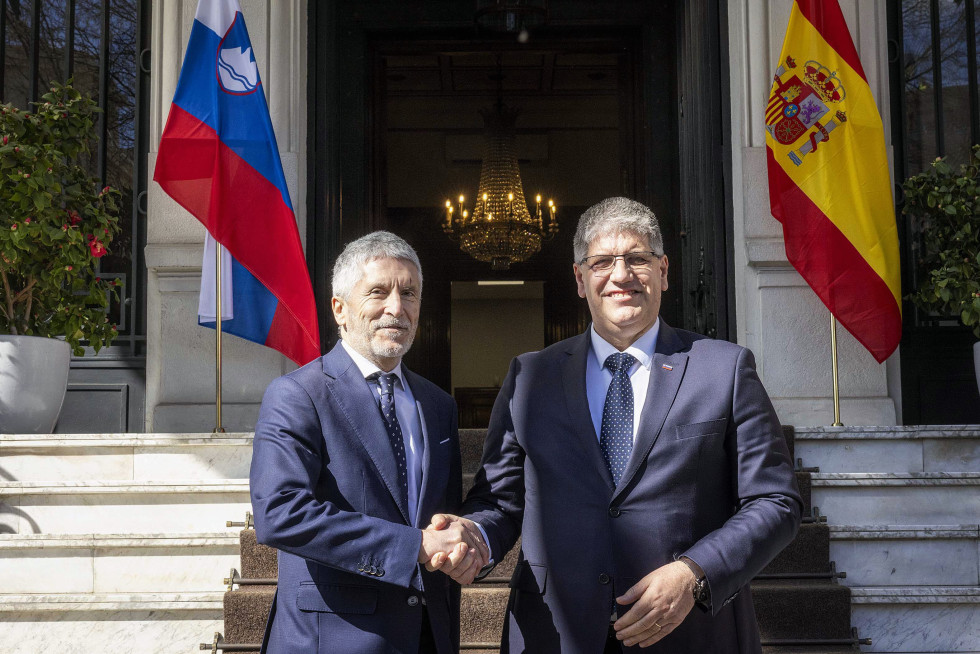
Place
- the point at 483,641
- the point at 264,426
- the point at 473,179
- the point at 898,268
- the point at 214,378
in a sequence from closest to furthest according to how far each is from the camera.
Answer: the point at 264,426
the point at 483,641
the point at 898,268
the point at 214,378
the point at 473,179

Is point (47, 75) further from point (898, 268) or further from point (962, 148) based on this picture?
point (962, 148)

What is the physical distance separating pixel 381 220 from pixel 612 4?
89.1 inches

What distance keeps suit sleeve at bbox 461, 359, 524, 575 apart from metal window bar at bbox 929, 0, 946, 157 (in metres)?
4.47

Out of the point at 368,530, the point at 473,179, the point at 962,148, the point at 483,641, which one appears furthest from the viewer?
the point at 473,179

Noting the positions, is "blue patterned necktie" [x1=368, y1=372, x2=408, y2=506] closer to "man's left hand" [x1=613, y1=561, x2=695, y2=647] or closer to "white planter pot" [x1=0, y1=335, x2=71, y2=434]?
"man's left hand" [x1=613, y1=561, x2=695, y2=647]

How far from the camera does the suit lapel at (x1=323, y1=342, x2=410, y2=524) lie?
2.24m

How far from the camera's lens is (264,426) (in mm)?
2252

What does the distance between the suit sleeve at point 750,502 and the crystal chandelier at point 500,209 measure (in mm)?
7016

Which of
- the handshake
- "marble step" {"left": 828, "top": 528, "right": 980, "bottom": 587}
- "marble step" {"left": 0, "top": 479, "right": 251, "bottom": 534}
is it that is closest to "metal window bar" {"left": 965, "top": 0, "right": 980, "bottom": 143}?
"marble step" {"left": 828, "top": 528, "right": 980, "bottom": 587}

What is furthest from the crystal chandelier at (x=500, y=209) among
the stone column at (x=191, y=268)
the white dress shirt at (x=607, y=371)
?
the white dress shirt at (x=607, y=371)

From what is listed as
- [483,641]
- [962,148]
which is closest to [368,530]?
[483,641]

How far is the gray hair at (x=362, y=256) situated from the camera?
2.37 meters

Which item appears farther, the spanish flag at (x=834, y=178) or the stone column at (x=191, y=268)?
the stone column at (x=191, y=268)

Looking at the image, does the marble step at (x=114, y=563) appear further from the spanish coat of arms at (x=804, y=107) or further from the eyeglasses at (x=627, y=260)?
the spanish coat of arms at (x=804, y=107)
